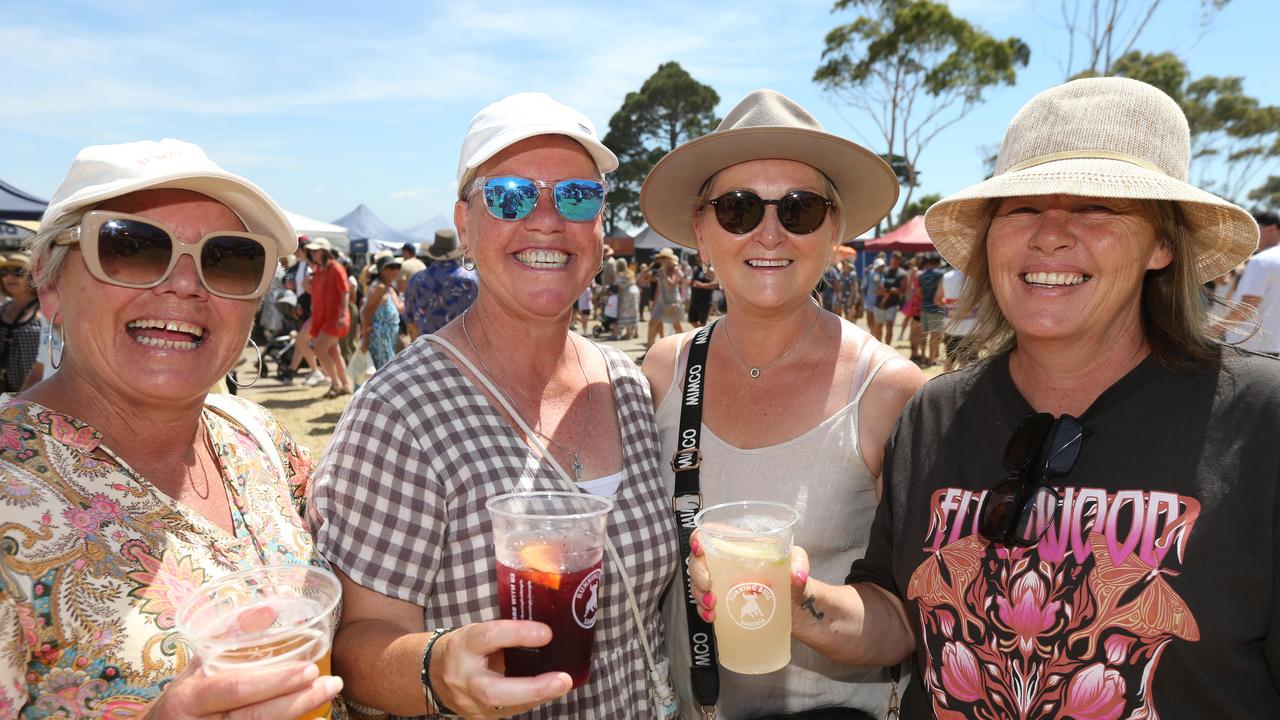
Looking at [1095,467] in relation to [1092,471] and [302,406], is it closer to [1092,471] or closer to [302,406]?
[1092,471]

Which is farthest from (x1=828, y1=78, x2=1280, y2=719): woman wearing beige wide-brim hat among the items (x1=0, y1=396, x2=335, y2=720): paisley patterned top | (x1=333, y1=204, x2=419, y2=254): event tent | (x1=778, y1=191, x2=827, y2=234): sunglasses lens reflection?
(x1=333, y1=204, x2=419, y2=254): event tent

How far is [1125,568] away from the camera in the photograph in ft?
5.24

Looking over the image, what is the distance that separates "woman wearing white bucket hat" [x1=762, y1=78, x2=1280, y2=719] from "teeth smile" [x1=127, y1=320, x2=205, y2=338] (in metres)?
1.76

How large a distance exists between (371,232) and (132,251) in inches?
1528

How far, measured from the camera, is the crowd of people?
4.92ft

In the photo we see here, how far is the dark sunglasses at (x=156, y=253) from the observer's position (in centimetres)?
166

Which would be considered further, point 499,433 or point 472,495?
point 499,433

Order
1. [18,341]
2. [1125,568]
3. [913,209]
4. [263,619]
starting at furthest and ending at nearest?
[913,209] < [18,341] < [1125,568] < [263,619]

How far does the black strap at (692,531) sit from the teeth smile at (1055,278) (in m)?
1.10

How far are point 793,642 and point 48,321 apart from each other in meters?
2.25

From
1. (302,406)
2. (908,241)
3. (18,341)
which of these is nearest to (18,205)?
(302,406)

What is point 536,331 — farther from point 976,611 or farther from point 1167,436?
point 1167,436

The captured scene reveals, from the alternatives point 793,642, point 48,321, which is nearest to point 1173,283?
point 793,642

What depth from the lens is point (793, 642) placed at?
2334mm
